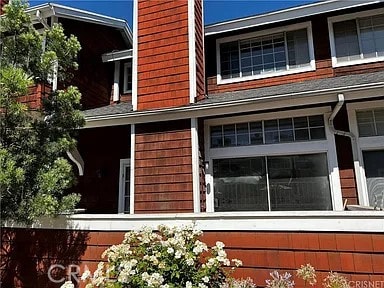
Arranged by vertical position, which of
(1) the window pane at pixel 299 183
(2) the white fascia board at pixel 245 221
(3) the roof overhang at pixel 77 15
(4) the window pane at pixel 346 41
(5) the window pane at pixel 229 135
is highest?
(3) the roof overhang at pixel 77 15

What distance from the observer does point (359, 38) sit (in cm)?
632

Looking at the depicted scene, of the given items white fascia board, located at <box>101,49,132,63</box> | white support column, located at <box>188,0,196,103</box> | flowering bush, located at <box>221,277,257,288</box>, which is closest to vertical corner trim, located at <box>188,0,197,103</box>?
white support column, located at <box>188,0,196,103</box>

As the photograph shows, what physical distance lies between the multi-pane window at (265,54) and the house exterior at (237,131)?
2cm

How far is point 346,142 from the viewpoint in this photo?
540 cm

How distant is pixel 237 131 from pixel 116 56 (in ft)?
14.0

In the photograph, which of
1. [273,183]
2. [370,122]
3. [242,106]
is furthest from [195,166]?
[370,122]

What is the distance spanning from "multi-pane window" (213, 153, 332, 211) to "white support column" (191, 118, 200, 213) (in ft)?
2.11

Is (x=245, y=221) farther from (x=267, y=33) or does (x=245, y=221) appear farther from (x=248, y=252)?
(x=267, y=33)

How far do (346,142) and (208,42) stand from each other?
155 inches

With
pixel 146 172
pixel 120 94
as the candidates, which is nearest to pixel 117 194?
pixel 146 172

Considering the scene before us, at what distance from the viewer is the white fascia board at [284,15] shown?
6316 mm

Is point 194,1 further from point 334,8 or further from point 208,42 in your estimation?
point 334,8

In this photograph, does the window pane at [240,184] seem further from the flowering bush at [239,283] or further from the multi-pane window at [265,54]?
the flowering bush at [239,283]

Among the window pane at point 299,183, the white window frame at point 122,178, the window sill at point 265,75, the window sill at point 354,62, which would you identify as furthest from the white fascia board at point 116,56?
the window sill at point 354,62
